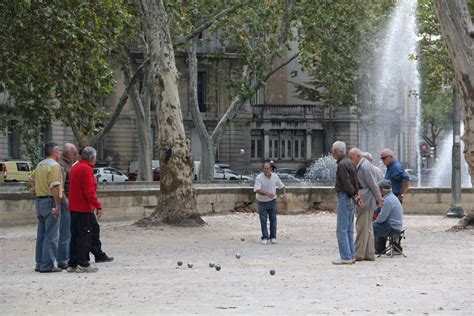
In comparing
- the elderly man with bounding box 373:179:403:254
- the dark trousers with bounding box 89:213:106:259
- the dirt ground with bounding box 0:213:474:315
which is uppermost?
the elderly man with bounding box 373:179:403:254

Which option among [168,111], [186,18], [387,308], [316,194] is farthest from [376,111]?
[387,308]

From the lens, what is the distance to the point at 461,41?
24.0 meters

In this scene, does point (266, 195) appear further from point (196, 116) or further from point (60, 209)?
point (196, 116)

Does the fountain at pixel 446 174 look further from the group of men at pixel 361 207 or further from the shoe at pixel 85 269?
the shoe at pixel 85 269

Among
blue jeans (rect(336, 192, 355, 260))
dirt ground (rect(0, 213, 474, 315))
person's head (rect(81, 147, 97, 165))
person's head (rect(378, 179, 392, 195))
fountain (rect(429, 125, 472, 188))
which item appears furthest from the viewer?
fountain (rect(429, 125, 472, 188))

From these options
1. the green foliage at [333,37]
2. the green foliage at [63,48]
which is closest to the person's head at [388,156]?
the green foliage at [63,48]

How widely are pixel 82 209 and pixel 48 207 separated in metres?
0.47

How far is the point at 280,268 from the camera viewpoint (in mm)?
16141

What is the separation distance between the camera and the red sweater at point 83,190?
51.4 ft

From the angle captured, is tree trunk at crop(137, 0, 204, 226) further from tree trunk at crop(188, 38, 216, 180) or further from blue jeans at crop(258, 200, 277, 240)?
tree trunk at crop(188, 38, 216, 180)

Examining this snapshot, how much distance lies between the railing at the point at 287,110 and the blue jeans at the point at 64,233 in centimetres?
5879

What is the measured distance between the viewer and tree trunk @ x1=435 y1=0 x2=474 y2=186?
23859mm

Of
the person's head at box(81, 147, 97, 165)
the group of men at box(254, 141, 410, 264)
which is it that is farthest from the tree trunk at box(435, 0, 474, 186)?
the person's head at box(81, 147, 97, 165)

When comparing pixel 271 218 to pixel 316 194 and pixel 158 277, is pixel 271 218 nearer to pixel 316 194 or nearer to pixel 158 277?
pixel 158 277
